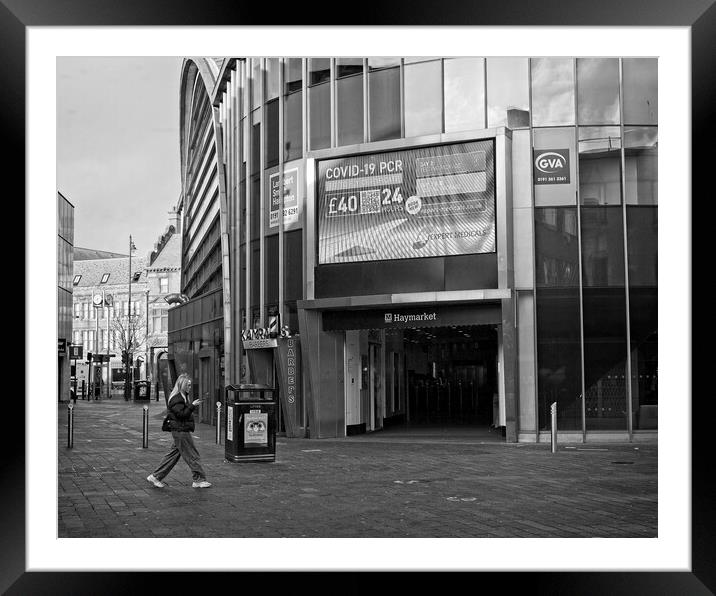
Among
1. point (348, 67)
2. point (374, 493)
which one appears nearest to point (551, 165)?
point (348, 67)

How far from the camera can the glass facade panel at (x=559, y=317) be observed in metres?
20.7

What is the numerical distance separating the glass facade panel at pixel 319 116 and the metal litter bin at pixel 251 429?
8696 mm

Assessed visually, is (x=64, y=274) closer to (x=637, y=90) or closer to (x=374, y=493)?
(x=637, y=90)

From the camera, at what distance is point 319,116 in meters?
23.7

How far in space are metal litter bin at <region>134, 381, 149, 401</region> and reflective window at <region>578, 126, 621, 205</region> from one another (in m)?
36.4

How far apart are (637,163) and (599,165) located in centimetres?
89

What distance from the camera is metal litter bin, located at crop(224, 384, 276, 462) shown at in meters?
16.6

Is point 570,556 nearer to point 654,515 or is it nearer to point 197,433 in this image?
point 654,515

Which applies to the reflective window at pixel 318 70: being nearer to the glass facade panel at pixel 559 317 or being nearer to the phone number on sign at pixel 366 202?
the phone number on sign at pixel 366 202
